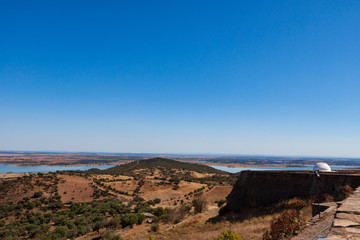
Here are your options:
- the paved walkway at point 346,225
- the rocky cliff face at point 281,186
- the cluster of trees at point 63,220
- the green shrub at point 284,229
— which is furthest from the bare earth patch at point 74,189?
the paved walkway at point 346,225

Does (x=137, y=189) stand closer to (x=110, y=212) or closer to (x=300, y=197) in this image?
(x=110, y=212)

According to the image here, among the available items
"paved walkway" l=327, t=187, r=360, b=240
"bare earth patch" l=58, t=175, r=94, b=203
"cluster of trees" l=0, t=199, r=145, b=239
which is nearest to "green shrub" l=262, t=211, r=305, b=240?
"paved walkway" l=327, t=187, r=360, b=240

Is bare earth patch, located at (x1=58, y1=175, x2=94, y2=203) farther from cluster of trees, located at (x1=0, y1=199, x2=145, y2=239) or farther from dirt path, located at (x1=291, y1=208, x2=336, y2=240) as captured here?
dirt path, located at (x1=291, y1=208, x2=336, y2=240)

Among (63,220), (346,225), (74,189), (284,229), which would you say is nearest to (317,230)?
(284,229)

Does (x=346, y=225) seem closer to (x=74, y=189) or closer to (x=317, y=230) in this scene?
(x=317, y=230)

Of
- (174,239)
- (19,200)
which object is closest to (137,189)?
(19,200)
